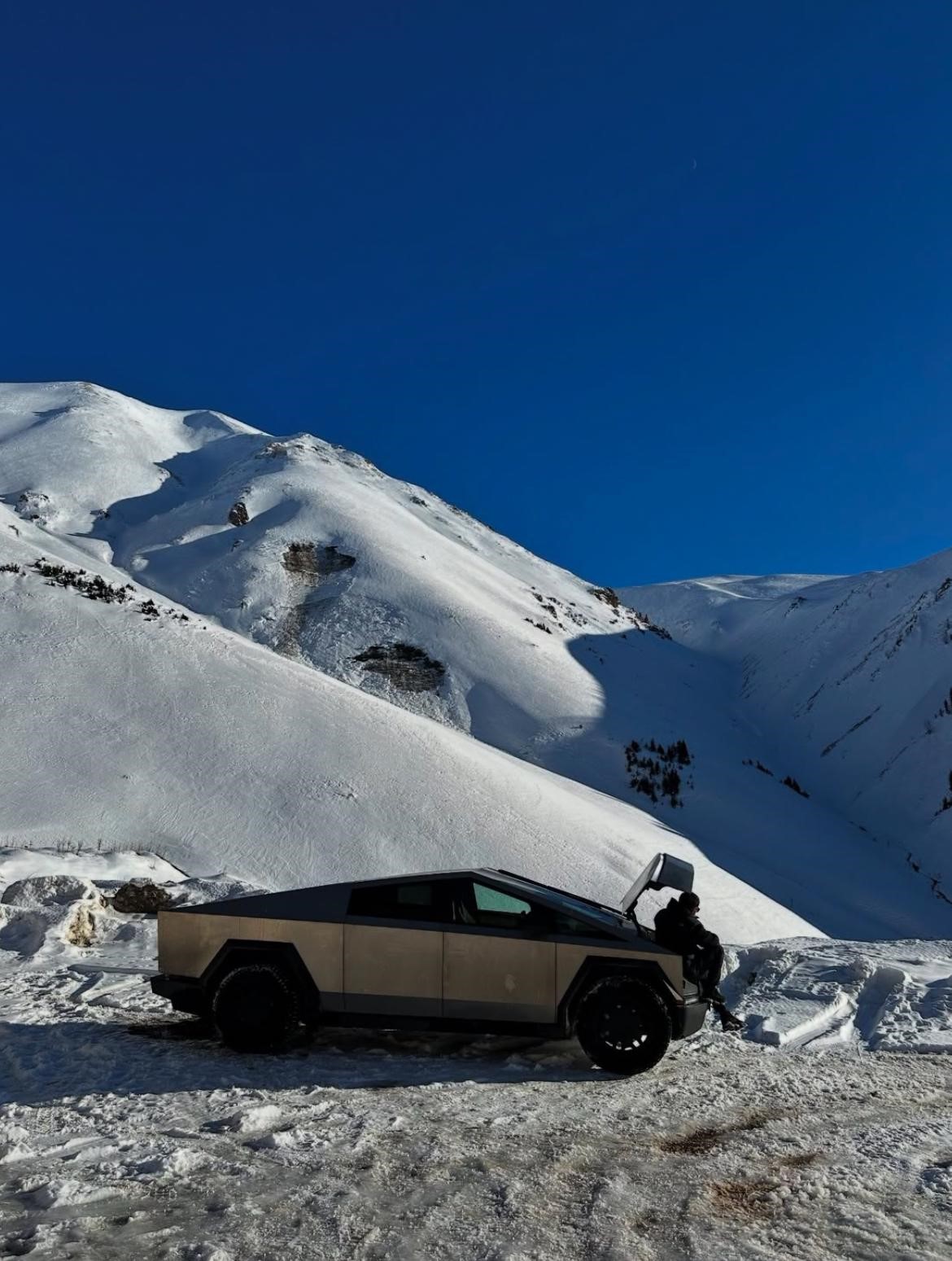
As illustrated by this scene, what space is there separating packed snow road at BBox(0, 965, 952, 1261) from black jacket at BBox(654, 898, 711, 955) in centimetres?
79

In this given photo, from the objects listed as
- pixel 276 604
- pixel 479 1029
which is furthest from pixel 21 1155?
pixel 276 604

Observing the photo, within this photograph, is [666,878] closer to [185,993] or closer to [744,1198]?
[744,1198]

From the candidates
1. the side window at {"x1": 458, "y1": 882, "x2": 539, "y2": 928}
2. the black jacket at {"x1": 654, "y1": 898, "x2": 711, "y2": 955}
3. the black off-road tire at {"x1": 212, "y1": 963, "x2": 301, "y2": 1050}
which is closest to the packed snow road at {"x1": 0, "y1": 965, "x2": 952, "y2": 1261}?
the black off-road tire at {"x1": 212, "y1": 963, "x2": 301, "y2": 1050}

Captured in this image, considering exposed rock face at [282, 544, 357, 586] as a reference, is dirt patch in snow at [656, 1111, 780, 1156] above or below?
below

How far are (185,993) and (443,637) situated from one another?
102 feet

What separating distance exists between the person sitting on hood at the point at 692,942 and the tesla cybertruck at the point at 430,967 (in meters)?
0.17

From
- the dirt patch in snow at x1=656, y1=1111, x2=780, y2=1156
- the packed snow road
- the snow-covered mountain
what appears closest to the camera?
the packed snow road

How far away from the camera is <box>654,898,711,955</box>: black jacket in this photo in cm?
640

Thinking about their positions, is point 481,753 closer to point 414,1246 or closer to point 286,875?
point 286,875

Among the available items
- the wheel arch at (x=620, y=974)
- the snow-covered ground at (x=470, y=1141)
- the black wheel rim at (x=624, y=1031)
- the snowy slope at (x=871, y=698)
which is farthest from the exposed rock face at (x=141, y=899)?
the snowy slope at (x=871, y=698)

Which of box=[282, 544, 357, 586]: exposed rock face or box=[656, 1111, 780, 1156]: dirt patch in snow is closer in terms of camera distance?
box=[656, 1111, 780, 1156]: dirt patch in snow

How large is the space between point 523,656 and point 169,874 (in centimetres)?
2402

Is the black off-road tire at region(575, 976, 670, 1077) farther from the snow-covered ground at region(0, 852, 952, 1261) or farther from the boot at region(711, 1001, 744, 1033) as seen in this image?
the boot at region(711, 1001, 744, 1033)

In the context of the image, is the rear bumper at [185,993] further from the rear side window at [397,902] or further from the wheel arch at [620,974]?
the wheel arch at [620,974]
